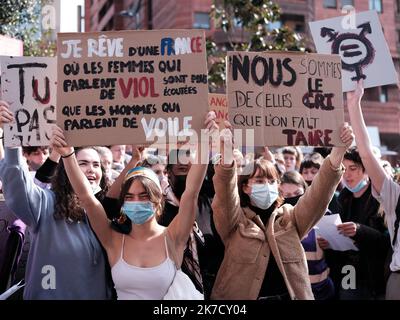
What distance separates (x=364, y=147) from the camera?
4.17m

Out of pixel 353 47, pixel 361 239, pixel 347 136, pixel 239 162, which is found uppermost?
pixel 353 47

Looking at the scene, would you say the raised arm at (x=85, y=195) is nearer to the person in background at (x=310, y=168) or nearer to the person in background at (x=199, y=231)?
the person in background at (x=199, y=231)

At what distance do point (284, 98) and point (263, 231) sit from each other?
875mm

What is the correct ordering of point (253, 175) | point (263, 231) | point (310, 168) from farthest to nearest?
point (310, 168) < point (253, 175) < point (263, 231)

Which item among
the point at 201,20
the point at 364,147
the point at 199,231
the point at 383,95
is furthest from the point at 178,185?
the point at 383,95

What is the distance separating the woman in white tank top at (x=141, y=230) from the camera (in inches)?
136

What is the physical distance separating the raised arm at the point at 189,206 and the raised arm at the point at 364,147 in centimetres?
112

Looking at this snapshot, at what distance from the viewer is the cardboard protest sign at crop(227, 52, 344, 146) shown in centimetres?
394

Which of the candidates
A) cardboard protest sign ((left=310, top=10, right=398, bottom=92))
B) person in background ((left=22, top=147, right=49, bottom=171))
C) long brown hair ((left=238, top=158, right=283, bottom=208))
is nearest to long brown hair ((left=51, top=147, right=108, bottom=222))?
long brown hair ((left=238, top=158, right=283, bottom=208))

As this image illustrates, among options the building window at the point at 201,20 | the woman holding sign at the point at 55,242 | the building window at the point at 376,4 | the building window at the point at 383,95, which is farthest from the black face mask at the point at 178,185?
the building window at the point at 376,4

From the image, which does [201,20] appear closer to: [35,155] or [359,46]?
[35,155]

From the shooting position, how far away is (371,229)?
4.59 meters

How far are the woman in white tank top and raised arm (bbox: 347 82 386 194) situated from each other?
1.13 m
